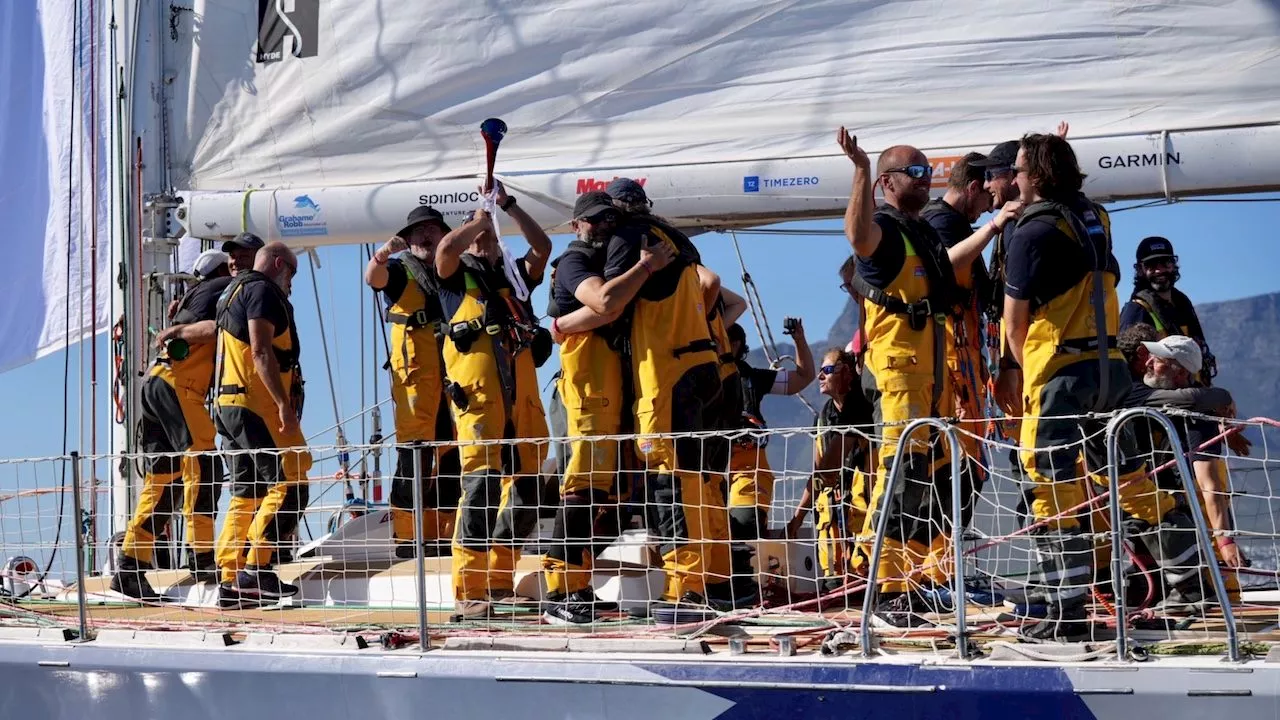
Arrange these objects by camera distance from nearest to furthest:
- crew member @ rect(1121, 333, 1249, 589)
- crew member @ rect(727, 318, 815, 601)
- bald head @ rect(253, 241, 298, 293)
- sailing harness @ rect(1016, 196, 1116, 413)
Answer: sailing harness @ rect(1016, 196, 1116, 413), crew member @ rect(1121, 333, 1249, 589), crew member @ rect(727, 318, 815, 601), bald head @ rect(253, 241, 298, 293)

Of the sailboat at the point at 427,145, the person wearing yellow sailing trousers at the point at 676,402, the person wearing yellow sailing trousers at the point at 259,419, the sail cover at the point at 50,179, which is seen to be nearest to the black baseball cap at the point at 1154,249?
the sailboat at the point at 427,145

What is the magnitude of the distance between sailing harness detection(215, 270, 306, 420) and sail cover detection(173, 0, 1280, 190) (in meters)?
1.10

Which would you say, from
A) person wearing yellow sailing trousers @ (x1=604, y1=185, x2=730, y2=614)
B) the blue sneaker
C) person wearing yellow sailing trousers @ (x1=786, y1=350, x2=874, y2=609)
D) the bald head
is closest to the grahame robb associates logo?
the bald head

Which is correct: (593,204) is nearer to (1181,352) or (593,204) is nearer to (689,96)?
(689,96)

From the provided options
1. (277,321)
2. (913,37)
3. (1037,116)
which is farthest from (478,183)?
(1037,116)

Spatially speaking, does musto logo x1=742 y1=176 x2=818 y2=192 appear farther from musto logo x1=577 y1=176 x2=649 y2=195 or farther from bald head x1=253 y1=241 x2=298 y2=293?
bald head x1=253 y1=241 x2=298 y2=293

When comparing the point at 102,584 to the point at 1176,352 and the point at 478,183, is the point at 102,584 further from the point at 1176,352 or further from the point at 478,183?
the point at 1176,352

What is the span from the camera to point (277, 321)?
6.41 m

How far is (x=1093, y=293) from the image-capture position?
4613 millimetres

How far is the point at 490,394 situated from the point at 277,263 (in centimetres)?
129

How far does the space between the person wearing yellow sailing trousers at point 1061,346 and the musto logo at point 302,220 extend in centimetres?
368

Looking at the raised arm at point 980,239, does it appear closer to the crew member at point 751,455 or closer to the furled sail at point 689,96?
the crew member at point 751,455

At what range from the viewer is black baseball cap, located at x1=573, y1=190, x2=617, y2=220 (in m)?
5.64

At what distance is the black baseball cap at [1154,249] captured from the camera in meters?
6.37
